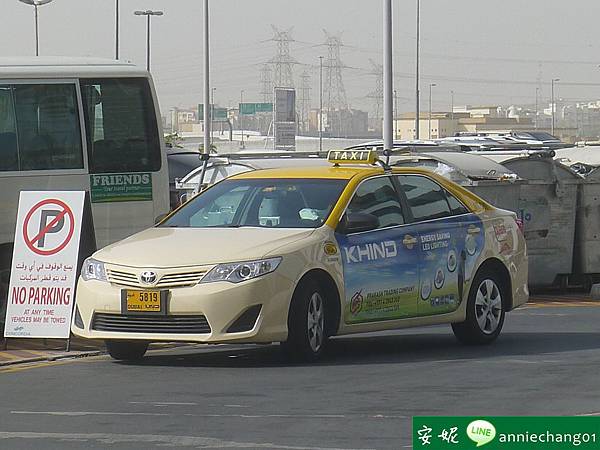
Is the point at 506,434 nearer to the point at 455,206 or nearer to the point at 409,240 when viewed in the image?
the point at 409,240

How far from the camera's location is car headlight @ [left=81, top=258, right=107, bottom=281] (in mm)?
11266

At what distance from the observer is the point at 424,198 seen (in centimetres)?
1259

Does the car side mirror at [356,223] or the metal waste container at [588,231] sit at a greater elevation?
the car side mirror at [356,223]

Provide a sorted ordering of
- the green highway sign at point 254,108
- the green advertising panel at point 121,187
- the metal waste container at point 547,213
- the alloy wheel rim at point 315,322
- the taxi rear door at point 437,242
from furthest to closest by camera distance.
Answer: the green highway sign at point 254,108 → the metal waste container at point 547,213 → the green advertising panel at point 121,187 → the taxi rear door at point 437,242 → the alloy wheel rim at point 315,322

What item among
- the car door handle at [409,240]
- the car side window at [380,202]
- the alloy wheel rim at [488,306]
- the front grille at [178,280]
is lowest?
the alloy wheel rim at [488,306]

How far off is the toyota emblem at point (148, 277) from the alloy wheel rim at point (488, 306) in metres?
3.19

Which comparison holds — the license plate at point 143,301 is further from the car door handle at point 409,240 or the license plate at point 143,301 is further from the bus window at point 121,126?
the bus window at point 121,126

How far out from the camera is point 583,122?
186875 millimetres

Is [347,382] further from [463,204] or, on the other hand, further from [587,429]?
[587,429]

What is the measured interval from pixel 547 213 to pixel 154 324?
32.4ft

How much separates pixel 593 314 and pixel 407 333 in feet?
9.91

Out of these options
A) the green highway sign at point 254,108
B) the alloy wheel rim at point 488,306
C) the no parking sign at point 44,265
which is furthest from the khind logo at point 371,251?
the green highway sign at point 254,108

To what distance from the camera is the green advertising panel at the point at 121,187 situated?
49.3 feet

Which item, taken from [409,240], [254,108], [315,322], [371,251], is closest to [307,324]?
[315,322]
